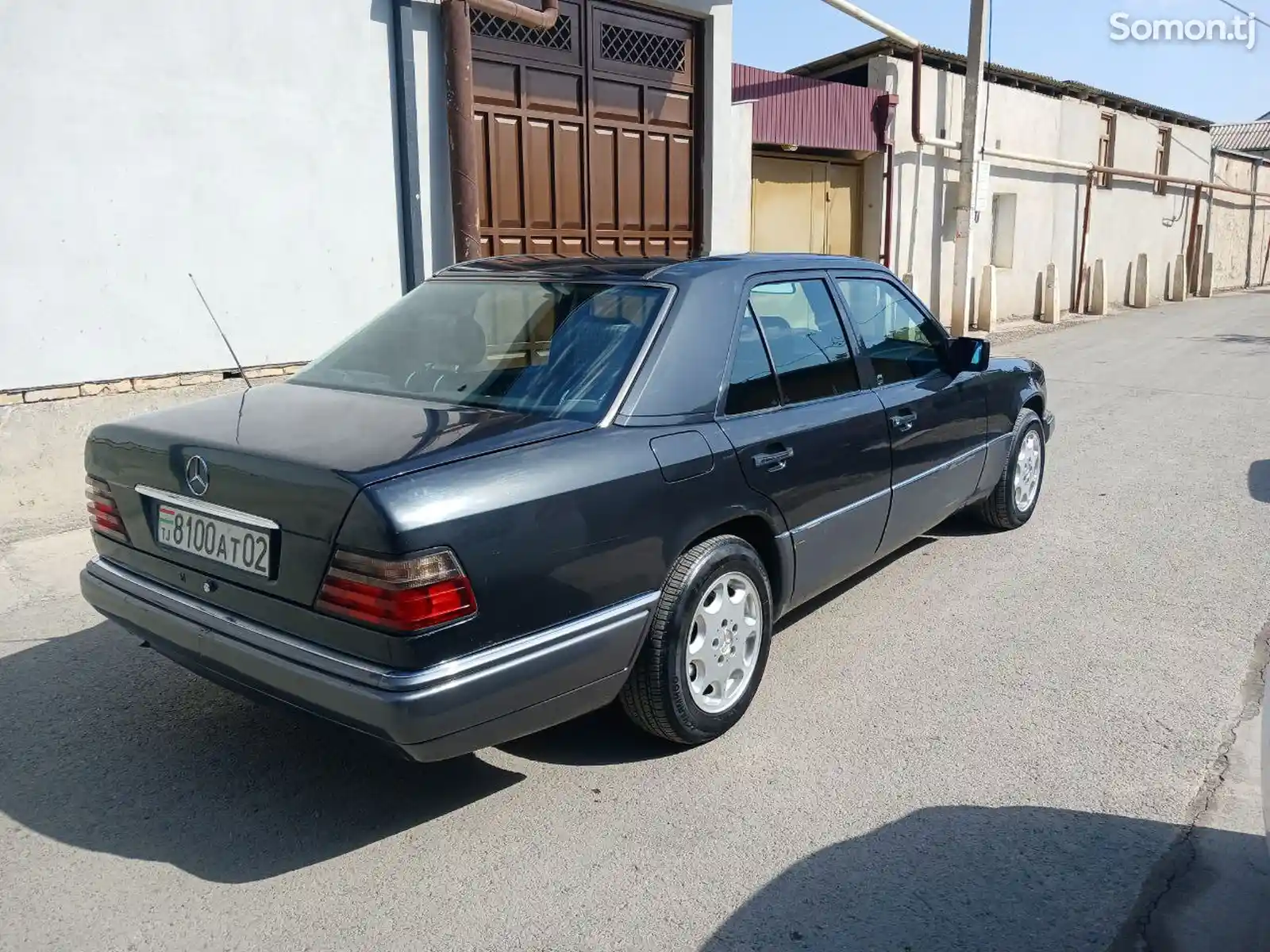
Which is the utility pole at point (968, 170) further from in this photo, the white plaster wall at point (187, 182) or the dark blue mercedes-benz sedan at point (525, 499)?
the dark blue mercedes-benz sedan at point (525, 499)

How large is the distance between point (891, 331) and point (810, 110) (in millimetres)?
9494

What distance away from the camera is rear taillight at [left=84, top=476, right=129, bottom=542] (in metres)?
3.34

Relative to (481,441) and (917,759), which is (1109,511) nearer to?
(917,759)

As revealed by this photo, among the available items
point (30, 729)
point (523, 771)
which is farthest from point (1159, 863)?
point (30, 729)

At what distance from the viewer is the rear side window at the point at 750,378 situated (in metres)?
3.59

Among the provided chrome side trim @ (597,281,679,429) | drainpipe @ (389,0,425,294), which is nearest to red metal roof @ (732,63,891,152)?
drainpipe @ (389,0,425,294)

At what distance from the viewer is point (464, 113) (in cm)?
800

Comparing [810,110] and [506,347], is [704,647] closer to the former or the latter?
[506,347]

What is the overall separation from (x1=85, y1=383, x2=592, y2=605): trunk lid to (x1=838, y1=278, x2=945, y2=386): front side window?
1.85 meters

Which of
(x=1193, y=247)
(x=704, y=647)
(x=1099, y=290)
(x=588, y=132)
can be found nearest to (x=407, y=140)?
(x=588, y=132)

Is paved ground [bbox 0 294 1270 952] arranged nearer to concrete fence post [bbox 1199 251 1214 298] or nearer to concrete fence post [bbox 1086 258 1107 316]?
concrete fence post [bbox 1086 258 1107 316]

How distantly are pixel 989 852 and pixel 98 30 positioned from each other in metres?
6.49

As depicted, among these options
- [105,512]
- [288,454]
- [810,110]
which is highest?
[810,110]

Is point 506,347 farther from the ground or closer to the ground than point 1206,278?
farther from the ground
